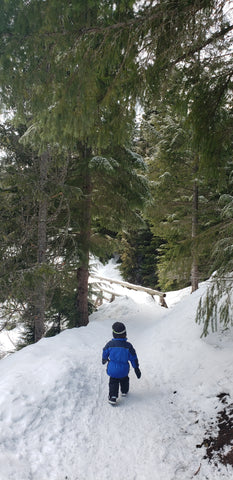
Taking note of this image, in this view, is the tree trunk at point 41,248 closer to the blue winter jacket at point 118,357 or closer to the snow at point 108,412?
the snow at point 108,412

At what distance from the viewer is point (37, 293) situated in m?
7.74

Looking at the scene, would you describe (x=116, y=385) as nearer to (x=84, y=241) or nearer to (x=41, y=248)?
(x=41, y=248)

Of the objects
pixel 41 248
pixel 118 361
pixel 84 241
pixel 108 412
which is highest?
pixel 84 241

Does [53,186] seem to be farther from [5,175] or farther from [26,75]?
[26,75]

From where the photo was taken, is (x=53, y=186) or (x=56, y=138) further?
(x=53, y=186)

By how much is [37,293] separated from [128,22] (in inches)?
254

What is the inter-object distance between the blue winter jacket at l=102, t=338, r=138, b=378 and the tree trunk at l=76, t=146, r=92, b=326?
→ 4.52 metres

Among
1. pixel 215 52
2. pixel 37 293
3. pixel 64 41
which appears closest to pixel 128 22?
pixel 64 41

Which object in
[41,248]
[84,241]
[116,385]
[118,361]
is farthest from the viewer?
[84,241]

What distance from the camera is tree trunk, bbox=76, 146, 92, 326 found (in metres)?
9.50

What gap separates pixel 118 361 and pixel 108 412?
0.78m

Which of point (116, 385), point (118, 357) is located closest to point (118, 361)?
point (118, 357)

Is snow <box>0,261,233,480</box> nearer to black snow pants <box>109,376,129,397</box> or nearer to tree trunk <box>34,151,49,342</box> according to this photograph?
black snow pants <box>109,376,129,397</box>

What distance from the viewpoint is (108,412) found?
14.3 feet
